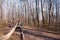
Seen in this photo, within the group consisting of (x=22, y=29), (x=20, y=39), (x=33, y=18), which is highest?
(x=33, y=18)

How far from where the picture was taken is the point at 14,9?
7.16 feet

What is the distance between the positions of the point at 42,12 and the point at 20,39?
574 millimetres

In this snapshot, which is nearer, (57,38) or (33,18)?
(57,38)

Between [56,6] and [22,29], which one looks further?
[22,29]

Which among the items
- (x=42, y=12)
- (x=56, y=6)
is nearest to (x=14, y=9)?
Result: (x=42, y=12)

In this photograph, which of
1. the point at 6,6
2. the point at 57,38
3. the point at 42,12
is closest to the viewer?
the point at 57,38

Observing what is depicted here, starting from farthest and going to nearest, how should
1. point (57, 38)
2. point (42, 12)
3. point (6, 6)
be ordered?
point (6, 6) → point (42, 12) → point (57, 38)

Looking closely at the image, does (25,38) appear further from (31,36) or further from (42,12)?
(42,12)

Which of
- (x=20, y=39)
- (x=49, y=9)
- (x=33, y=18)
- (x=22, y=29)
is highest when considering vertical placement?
(x=49, y=9)

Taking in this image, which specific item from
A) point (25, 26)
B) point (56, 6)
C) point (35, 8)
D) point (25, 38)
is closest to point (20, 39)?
point (25, 38)

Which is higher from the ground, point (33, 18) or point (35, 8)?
point (35, 8)

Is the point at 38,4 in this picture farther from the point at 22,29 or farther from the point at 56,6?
the point at 22,29

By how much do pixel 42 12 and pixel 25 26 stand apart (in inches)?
14.3

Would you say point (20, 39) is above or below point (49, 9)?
below
